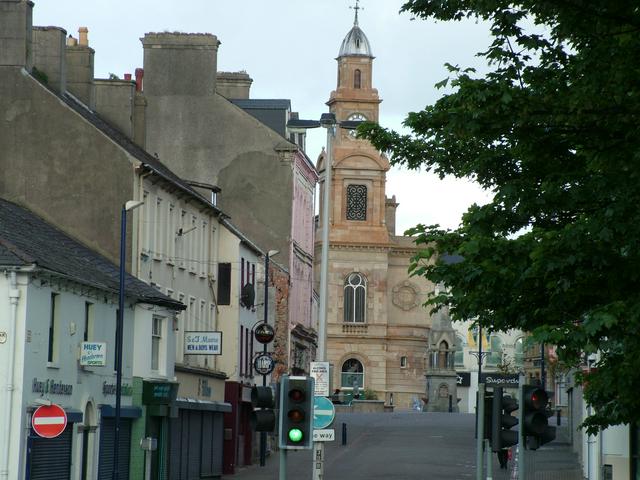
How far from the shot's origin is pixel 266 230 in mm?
69125

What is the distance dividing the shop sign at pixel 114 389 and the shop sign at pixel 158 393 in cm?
46

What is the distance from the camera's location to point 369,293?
142625 mm

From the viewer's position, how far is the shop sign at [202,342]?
47.9 meters

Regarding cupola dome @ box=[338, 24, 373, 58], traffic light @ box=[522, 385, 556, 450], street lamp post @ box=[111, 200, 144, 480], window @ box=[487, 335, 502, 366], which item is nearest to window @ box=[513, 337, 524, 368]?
window @ box=[487, 335, 502, 366]

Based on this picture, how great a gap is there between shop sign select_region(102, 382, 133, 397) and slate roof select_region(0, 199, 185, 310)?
7.45 ft

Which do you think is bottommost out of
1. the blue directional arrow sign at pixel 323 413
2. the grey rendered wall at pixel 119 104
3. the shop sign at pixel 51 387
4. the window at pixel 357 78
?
the blue directional arrow sign at pixel 323 413

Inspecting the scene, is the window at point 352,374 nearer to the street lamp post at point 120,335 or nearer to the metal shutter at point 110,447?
the metal shutter at point 110,447

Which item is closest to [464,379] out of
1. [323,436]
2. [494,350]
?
[494,350]

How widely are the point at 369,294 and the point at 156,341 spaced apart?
98.1m

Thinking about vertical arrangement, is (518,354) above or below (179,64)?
below

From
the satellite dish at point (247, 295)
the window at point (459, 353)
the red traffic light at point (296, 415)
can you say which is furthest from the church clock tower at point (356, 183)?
the red traffic light at point (296, 415)

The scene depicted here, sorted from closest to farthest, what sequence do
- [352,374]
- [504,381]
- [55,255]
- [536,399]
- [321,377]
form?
[536,399], [321,377], [55,255], [504,381], [352,374]

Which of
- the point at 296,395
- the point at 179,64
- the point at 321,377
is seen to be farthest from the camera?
the point at 179,64

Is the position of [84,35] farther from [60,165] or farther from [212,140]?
[60,165]
